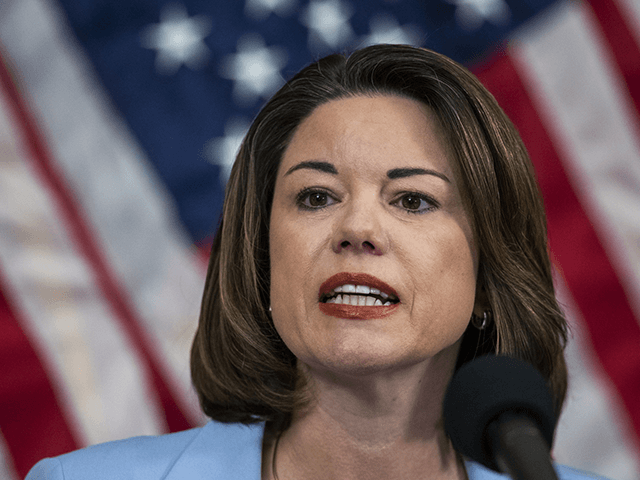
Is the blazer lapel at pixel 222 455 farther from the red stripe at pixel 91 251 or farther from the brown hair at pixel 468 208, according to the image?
A: the red stripe at pixel 91 251

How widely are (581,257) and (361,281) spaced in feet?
5.77

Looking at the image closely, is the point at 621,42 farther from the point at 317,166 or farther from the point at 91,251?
the point at 91,251

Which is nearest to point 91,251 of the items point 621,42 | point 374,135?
point 374,135

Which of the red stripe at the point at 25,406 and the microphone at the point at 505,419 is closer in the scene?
the microphone at the point at 505,419

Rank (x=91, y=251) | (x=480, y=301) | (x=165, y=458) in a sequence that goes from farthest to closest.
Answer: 1. (x=91, y=251)
2. (x=480, y=301)
3. (x=165, y=458)

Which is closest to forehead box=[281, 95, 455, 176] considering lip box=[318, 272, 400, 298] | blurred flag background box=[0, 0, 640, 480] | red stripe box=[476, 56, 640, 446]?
lip box=[318, 272, 400, 298]

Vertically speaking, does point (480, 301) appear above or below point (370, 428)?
above

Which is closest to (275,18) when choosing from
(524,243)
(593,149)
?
(593,149)

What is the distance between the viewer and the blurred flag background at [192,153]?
2840mm

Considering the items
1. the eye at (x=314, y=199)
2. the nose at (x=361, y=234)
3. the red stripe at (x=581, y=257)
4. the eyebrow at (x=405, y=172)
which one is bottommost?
the red stripe at (x=581, y=257)

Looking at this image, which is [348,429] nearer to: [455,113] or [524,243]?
[524,243]

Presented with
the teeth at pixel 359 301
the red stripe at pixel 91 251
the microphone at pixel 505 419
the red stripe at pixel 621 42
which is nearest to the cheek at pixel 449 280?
the teeth at pixel 359 301

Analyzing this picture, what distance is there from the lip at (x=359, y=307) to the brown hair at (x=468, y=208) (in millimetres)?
381

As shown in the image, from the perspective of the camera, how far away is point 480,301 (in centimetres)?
200
